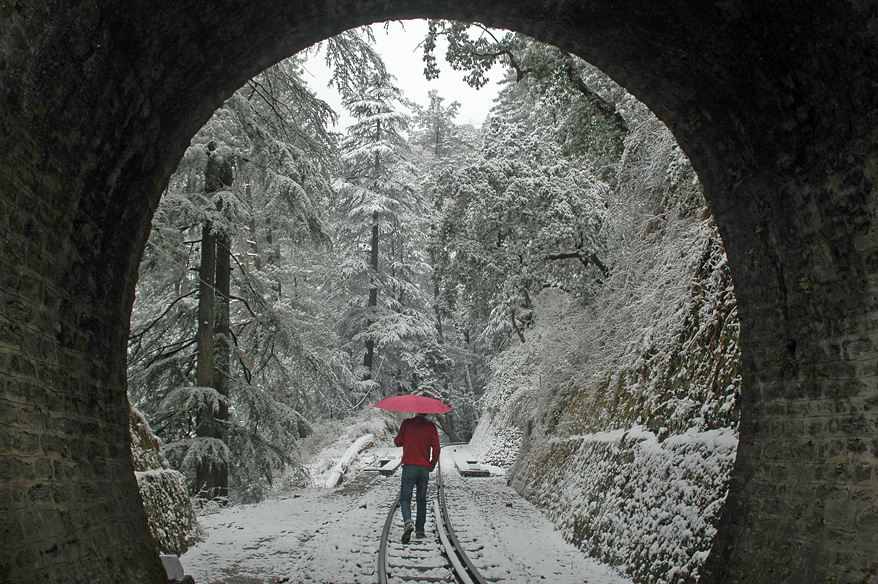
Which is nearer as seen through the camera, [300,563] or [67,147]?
[67,147]

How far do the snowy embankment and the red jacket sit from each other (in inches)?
82.8

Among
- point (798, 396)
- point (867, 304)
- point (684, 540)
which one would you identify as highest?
point (867, 304)

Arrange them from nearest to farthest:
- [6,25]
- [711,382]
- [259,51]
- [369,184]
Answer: [6,25]
[259,51]
[711,382]
[369,184]

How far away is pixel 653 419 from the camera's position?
723cm

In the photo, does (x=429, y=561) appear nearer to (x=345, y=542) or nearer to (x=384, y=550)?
(x=384, y=550)

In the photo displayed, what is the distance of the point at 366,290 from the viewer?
28.8 meters

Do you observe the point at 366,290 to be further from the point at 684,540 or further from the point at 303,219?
the point at 684,540

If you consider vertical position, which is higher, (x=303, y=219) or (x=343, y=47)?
(x=343, y=47)

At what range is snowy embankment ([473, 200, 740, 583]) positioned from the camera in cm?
561

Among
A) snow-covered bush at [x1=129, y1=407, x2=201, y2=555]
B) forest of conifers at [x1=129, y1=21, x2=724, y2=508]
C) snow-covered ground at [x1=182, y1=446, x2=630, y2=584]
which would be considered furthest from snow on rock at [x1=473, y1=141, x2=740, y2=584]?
snow-covered bush at [x1=129, y1=407, x2=201, y2=555]

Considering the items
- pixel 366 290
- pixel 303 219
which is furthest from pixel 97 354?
pixel 366 290

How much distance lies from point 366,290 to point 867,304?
25.5 meters

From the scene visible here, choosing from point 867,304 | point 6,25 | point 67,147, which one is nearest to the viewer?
point 6,25

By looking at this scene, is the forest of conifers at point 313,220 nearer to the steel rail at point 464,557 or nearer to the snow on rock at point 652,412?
the snow on rock at point 652,412
